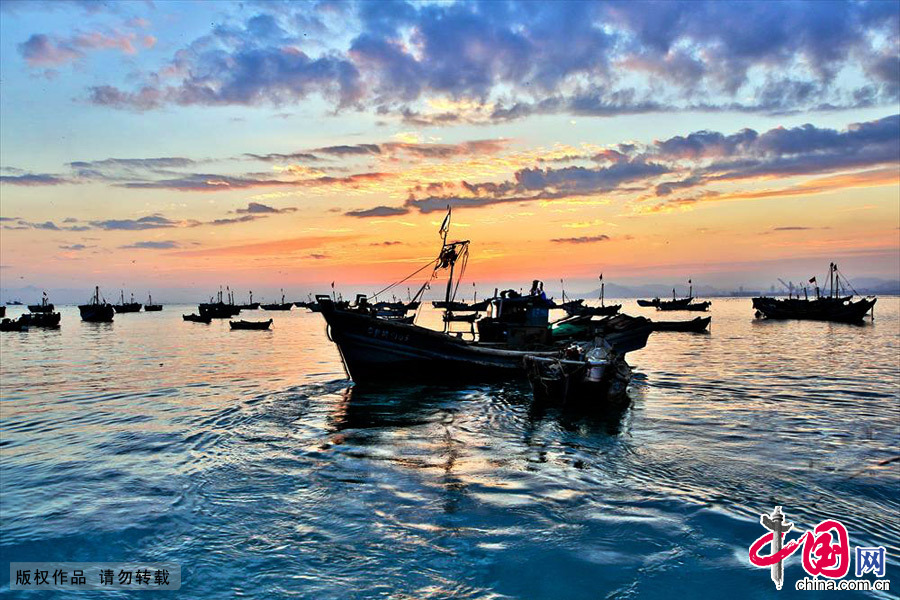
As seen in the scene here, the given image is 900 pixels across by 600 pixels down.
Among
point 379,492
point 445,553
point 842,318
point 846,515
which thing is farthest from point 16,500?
point 842,318

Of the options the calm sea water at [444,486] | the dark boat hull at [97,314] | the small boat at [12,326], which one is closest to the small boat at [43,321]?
the small boat at [12,326]

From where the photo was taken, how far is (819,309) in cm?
7856

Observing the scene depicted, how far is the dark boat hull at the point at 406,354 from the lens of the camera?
22891 mm

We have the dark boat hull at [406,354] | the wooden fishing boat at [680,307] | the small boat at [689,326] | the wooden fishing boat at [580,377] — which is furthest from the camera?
the wooden fishing boat at [680,307]

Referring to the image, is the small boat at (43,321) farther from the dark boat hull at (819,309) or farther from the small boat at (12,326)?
the dark boat hull at (819,309)

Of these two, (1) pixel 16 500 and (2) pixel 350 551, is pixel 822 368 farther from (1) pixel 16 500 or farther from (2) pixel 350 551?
(1) pixel 16 500

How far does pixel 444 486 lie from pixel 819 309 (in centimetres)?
8816

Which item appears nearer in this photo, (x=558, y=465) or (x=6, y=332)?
(x=558, y=465)

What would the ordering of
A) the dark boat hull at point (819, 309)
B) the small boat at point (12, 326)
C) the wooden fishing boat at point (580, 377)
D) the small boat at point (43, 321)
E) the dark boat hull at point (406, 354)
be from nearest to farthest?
the wooden fishing boat at point (580, 377) < the dark boat hull at point (406, 354) < the small boat at point (12, 326) < the dark boat hull at point (819, 309) < the small boat at point (43, 321)

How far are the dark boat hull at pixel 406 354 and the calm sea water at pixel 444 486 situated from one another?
1.09 metres

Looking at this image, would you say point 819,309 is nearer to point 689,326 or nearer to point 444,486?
point 689,326

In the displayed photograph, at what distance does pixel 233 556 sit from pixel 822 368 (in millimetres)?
34209

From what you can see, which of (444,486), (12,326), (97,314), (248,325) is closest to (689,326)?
(444,486)

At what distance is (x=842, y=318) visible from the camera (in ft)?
249
